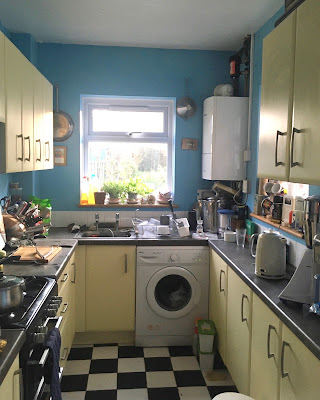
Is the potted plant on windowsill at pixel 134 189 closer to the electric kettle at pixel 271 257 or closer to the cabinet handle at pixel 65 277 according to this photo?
the cabinet handle at pixel 65 277

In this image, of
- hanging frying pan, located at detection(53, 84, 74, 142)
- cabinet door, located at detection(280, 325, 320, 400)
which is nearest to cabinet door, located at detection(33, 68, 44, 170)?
hanging frying pan, located at detection(53, 84, 74, 142)

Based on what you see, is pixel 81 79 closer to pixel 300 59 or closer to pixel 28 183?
pixel 28 183

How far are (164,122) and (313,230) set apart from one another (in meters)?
2.36

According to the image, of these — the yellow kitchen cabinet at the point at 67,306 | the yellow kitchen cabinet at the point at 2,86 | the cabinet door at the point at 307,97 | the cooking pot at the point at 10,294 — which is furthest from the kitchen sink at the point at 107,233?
the cabinet door at the point at 307,97

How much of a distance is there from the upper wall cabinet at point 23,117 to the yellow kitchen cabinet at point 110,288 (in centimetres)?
85

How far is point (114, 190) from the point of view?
12.5ft

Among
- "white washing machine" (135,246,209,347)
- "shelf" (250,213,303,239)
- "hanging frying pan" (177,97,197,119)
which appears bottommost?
"white washing machine" (135,246,209,347)

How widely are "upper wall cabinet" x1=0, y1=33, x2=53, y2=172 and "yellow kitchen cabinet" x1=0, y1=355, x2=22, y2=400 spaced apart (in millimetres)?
1087

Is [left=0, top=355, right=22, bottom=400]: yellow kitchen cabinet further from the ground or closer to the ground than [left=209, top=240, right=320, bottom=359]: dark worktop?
closer to the ground

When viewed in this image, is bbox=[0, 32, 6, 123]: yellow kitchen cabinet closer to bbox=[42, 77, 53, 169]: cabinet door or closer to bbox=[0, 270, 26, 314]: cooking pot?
bbox=[0, 270, 26, 314]: cooking pot

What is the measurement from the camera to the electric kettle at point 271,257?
220 cm

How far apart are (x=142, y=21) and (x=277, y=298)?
2.28 metres

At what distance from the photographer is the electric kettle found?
2197 millimetres

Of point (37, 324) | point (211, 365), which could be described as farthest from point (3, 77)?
point (211, 365)
